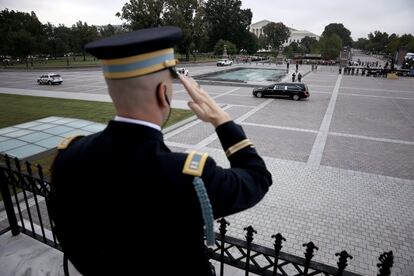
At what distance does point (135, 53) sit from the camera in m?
1.35

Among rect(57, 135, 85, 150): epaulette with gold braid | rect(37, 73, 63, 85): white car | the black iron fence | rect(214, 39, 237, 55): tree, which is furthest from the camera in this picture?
rect(214, 39, 237, 55): tree

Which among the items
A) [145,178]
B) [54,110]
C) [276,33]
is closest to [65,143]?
[145,178]

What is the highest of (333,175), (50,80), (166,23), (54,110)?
(166,23)

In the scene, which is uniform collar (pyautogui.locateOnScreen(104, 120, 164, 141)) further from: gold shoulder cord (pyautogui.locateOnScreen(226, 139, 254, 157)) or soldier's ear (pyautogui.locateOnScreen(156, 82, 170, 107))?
gold shoulder cord (pyautogui.locateOnScreen(226, 139, 254, 157))

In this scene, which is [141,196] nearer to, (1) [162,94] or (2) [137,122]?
(2) [137,122]

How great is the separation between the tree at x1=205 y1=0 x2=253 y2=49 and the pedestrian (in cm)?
8909

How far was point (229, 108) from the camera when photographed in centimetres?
1794

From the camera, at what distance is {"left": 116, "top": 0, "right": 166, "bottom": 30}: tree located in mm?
56656

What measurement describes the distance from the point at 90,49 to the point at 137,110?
0.42m

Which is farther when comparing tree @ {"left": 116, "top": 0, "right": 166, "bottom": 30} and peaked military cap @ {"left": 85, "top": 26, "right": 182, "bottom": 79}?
tree @ {"left": 116, "top": 0, "right": 166, "bottom": 30}

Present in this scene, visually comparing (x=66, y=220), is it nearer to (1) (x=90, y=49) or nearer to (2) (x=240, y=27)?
(1) (x=90, y=49)

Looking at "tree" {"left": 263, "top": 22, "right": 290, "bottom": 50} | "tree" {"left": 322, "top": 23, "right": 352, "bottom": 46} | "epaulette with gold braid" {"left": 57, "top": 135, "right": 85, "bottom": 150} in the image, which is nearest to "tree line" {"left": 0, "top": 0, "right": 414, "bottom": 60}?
"tree" {"left": 263, "top": 22, "right": 290, "bottom": 50}

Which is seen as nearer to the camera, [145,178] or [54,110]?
[145,178]

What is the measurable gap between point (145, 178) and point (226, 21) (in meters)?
91.0
